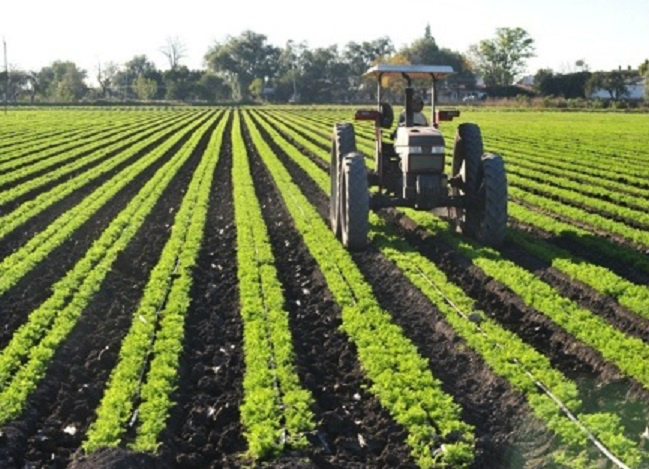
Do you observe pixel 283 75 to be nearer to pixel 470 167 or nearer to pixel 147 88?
pixel 147 88

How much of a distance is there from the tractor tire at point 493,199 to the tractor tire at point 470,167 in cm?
22

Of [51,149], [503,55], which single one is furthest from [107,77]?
[51,149]

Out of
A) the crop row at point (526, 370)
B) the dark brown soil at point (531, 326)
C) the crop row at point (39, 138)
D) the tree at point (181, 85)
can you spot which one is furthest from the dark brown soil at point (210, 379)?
the tree at point (181, 85)

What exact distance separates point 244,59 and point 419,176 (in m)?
124

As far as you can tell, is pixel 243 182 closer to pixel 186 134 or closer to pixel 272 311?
pixel 272 311

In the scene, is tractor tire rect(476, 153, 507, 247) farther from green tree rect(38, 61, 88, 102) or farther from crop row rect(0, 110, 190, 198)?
green tree rect(38, 61, 88, 102)

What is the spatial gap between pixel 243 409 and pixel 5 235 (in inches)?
327

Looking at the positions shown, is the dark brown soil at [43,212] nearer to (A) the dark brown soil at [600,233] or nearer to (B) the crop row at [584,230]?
(B) the crop row at [584,230]

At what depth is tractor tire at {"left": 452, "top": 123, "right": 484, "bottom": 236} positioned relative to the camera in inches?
447

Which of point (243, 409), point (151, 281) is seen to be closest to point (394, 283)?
point (151, 281)

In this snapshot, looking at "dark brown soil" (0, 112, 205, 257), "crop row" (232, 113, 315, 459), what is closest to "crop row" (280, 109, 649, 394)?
"crop row" (232, 113, 315, 459)

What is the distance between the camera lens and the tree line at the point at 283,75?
367 ft

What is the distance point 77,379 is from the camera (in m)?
6.93

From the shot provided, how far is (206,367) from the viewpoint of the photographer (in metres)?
7.13
